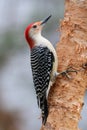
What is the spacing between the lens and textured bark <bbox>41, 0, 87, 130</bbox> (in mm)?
7492

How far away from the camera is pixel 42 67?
26.7 ft

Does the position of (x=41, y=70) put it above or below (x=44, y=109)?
above

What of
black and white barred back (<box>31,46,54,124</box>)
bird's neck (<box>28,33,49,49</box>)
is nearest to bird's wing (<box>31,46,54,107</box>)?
black and white barred back (<box>31,46,54,124</box>)

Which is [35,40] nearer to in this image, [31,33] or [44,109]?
[31,33]

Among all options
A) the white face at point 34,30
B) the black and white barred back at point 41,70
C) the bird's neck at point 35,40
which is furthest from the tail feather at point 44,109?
the white face at point 34,30

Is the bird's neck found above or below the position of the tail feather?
above

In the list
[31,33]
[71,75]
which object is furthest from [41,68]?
[31,33]

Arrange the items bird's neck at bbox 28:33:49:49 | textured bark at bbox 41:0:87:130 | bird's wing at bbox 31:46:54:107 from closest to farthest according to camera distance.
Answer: textured bark at bbox 41:0:87:130
bird's wing at bbox 31:46:54:107
bird's neck at bbox 28:33:49:49

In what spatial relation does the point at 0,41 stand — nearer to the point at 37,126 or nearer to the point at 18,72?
the point at 18,72

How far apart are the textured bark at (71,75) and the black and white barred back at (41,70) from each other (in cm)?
14

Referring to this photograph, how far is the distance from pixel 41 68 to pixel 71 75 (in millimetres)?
555

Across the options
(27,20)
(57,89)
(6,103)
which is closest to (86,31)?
(57,89)

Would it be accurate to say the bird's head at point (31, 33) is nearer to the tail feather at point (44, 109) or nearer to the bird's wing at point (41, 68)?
the bird's wing at point (41, 68)

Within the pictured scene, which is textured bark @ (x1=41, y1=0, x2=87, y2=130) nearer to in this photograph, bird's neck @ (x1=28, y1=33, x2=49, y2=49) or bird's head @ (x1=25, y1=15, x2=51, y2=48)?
bird's neck @ (x1=28, y1=33, x2=49, y2=49)
